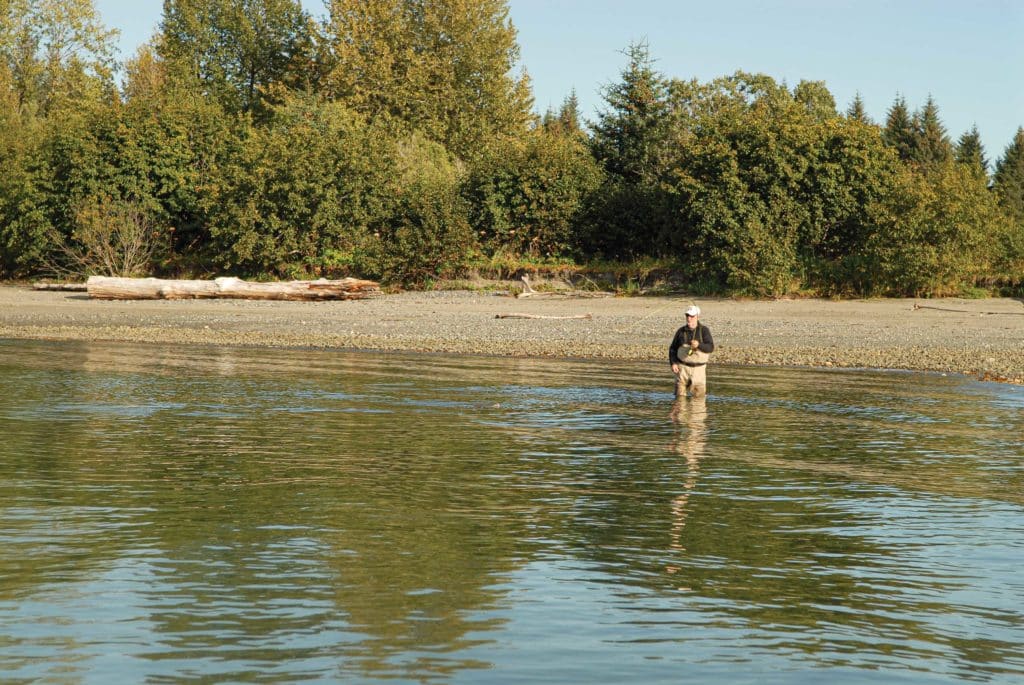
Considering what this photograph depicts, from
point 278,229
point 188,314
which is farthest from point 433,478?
point 278,229

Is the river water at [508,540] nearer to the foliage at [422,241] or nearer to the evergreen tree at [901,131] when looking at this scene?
the foliage at [422,241]

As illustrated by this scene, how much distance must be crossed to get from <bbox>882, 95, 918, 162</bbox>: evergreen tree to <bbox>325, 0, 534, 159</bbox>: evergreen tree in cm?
2531

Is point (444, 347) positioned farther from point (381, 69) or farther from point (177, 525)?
point (381, 69)

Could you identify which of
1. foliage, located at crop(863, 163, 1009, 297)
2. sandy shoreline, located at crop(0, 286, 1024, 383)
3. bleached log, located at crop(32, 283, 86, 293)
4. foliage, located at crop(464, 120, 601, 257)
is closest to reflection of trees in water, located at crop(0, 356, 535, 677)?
sandy shoreline, located at crop(0, 286, 1024, 383)

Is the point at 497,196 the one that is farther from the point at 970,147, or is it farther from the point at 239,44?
the point at 970,147

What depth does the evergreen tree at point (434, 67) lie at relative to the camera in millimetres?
62469

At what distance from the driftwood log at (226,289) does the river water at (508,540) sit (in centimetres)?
2103

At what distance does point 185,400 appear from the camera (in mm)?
19469

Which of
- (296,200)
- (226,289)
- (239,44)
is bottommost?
(226,289)

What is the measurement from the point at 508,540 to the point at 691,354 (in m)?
9.87

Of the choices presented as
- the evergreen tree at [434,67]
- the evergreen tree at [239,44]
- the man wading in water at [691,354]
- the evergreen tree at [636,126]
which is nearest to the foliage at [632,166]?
the evergreen tree at [636,126]

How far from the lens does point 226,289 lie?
41375 millimetres

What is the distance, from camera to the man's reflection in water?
10555mm

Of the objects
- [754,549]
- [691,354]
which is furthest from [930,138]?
[754,549]
